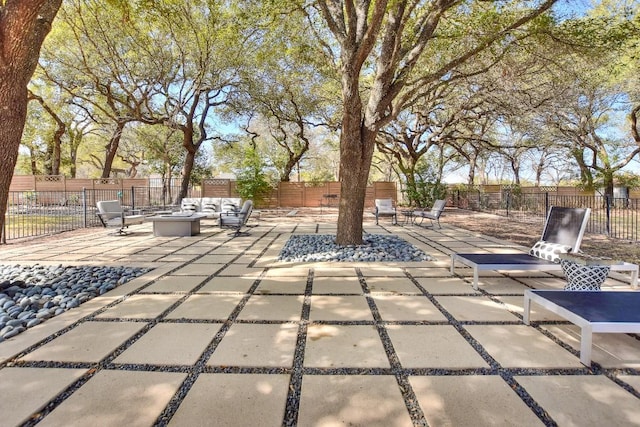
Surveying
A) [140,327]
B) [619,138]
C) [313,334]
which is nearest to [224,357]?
[313,334]

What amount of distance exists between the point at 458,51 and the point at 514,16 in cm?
249

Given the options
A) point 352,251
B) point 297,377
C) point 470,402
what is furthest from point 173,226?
point 470,402

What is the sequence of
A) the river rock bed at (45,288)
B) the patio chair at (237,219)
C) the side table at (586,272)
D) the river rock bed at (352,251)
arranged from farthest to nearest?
the patio chair at (237,219), the river rock bed at (352,251), the side table at (586,272), the river rock bed at (45,288)

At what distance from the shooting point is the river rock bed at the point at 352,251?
5.22m

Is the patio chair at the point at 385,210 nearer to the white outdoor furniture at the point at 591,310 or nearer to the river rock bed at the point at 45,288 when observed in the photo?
the river rock bed at the point at 45,288

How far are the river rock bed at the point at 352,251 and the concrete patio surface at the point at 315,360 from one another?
121 centimetres

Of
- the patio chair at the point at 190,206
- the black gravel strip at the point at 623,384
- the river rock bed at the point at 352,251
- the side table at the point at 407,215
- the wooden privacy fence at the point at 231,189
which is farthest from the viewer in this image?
the wooden privacy fence at the point at 231,189

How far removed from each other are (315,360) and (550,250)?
3.42 metres

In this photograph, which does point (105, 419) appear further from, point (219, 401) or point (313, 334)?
point (313, 334)

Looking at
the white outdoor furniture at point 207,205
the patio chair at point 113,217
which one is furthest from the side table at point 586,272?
the white outdoor furniture at point 207,205

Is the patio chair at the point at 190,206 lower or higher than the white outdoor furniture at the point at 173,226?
higher

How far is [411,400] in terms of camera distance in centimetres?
179

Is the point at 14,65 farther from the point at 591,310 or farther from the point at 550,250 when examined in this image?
the point at 550,250

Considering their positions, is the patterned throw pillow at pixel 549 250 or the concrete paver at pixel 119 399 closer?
the concrete paver at pixel 119 399
